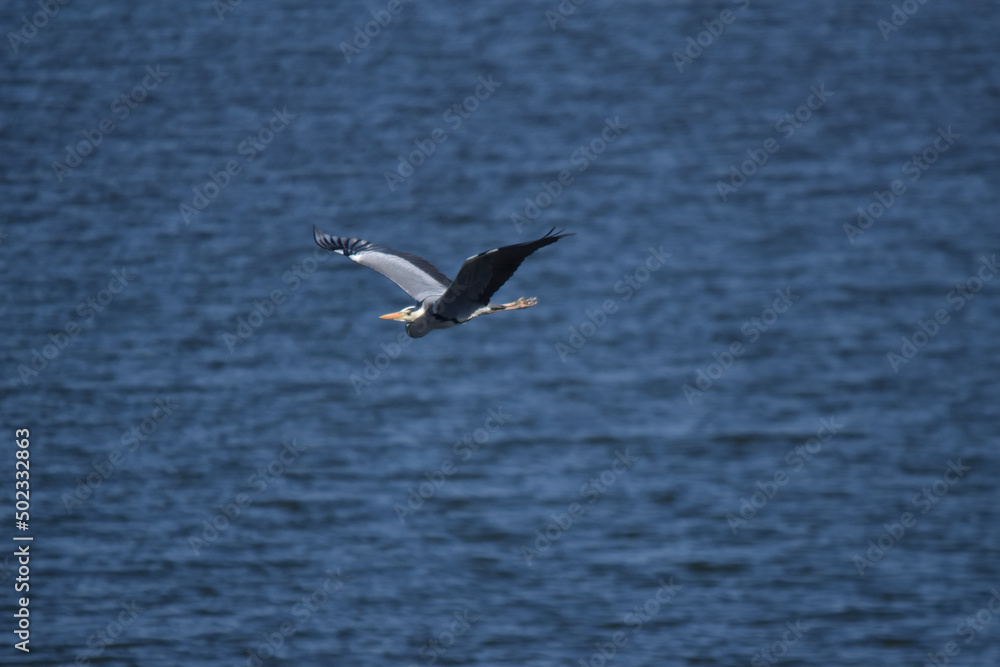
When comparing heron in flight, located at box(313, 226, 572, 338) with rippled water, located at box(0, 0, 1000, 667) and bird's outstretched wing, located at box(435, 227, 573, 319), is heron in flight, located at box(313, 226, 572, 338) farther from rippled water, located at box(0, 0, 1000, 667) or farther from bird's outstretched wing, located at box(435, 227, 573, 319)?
rippled water, located at box(0, 0, 1000, 667)

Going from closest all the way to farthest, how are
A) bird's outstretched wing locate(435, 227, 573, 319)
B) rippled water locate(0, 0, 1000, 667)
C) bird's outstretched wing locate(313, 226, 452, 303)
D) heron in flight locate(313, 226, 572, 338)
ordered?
bird's outstretched wing locate(435, 227, 573, 319), heron in flight locate(313, 226, 572, 338), bird's outstretched wing locate(313, 226, 452, 303), rippled water locate(0, 0, 1000, 667)

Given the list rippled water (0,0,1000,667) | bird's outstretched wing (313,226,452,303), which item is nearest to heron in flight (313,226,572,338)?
bird's outstretched wing (313,226,452,303)

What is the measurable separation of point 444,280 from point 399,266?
1.78 ft

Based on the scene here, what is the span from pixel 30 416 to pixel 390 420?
782 centimetres

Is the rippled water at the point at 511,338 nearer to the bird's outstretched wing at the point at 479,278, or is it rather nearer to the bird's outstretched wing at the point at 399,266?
the bird's outstretched wing at the point at 399,266

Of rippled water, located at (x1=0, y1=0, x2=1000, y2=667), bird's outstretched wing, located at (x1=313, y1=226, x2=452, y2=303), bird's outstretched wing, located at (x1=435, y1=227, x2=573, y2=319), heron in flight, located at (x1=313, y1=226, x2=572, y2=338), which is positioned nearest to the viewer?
bird's outstretched wing, located at (x1=435, y1=227, x2=573, y2=319)

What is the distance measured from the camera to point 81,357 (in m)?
31.2

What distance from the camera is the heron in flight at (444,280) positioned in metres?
12.4

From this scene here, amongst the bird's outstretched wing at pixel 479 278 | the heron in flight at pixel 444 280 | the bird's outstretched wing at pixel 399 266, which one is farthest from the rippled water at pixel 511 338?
the bird's outstretched wing at pixel 479 278

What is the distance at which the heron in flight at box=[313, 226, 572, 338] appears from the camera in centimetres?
1240

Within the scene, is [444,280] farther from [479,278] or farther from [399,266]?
[479,278]

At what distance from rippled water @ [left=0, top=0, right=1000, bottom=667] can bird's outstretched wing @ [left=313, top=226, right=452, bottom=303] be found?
380 inches

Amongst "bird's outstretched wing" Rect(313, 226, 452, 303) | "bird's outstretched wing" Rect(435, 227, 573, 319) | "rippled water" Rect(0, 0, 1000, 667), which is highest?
"bird's outstretched wing" Rect(435, 227, 573, 319)

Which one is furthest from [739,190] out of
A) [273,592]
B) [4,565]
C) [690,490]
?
[4,565]
